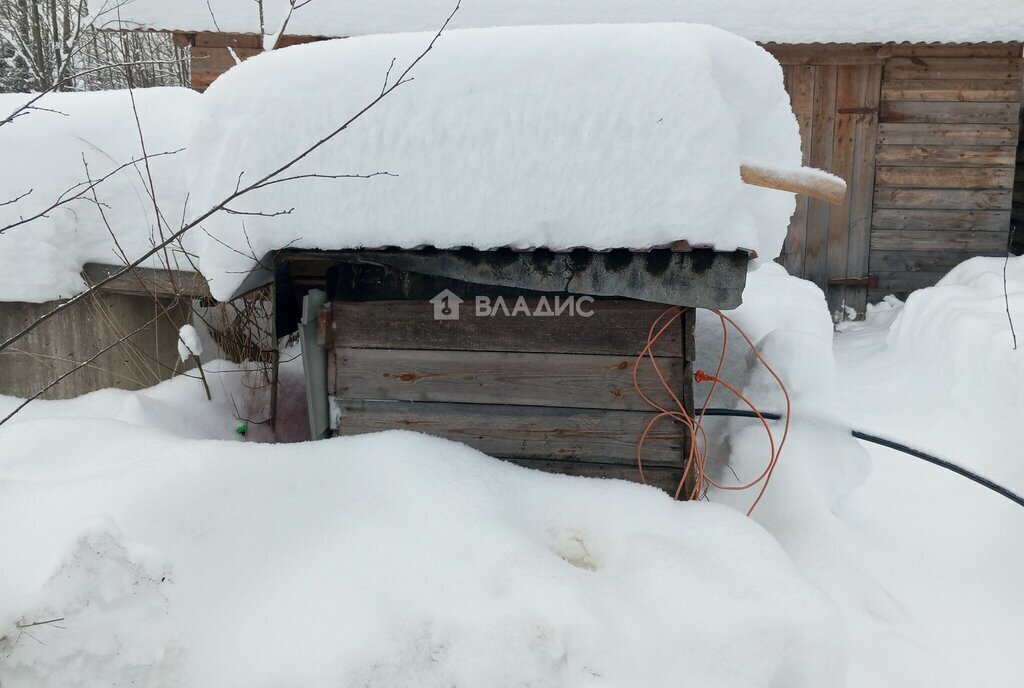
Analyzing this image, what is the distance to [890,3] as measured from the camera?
6.01 metres

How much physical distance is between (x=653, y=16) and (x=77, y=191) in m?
4.99

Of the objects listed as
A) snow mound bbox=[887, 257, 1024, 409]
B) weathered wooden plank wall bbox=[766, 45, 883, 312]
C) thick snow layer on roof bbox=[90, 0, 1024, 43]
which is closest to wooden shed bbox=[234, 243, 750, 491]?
snow mound bbox=[887, 257, 1024, 409]

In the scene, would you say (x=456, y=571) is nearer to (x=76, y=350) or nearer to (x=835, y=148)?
(x=76, y=350)

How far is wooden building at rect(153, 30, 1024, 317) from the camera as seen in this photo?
6.34 metres

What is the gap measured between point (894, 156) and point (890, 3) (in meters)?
1.38

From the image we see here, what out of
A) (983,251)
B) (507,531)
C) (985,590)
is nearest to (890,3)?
(983,251)

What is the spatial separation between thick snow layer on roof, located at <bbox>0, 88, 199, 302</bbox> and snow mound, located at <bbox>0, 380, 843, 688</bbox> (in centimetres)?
164

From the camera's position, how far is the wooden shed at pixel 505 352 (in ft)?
7.76

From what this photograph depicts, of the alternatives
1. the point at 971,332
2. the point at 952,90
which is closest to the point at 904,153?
the point at 952,90

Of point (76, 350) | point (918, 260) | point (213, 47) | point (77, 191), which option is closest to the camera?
point (77, 191)

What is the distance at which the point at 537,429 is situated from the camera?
256cm

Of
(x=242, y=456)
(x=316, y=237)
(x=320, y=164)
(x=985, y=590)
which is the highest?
(x=320, y=164)

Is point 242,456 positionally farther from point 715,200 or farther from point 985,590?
point 985,590
